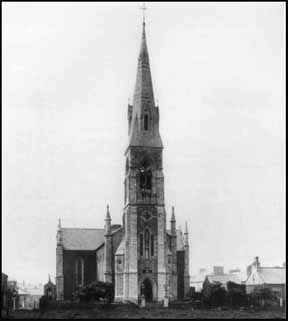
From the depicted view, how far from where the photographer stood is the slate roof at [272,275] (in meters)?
85.2

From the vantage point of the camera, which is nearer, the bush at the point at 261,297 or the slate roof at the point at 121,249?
the bush at the point at 261,297

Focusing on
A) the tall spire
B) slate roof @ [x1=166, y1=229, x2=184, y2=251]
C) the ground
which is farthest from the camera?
slate roof @ [x1=166, y1=229, x2=184, y2=251]

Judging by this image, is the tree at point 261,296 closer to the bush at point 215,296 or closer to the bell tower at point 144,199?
the bush at point 215,296

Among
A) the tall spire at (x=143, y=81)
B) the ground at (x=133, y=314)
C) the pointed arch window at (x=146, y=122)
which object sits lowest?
the ground at (x=133, y=314)

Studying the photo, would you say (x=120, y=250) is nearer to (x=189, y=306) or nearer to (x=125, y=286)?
(x=125, y=286)

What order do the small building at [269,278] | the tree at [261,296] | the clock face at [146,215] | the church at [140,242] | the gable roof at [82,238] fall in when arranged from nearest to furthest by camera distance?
the tree at [261,296]
the church at [140,242]
the clock face at [146,215]
the gable roof at [82,238]
the small building at [269,278]

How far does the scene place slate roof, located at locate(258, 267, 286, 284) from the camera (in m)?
85.2

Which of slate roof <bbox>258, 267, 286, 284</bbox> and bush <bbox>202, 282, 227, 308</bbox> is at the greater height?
bush <bbox>202, 282, 227, 308</bbox>

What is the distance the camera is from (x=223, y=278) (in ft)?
355

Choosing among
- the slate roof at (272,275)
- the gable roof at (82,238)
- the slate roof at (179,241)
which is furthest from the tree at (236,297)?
the slate roof at (272,275)

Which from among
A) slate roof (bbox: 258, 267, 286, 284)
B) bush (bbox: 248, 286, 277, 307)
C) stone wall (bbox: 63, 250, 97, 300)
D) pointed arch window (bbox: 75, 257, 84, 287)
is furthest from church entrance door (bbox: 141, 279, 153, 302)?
slate roof (bbox: 258, 267, 286, 284)

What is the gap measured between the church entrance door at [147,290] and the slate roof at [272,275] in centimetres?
2954

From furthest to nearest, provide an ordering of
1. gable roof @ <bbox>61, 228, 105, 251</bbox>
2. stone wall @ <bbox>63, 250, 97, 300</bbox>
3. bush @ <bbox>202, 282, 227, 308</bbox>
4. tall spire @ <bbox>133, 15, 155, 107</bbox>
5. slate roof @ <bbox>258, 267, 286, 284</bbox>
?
slate roof @ <bbox>258, 267, 286, 284</bbox>
gable roof @ <bbox>61, 228, 105, 251</bbox>
stone wall @ <bbox>63, 250, 97, 300</bbox>
tall spire @ <bbox>133, 15, 155, 107</bbox>
bush @ <bbox>202, 282, 227, 308</bbox>

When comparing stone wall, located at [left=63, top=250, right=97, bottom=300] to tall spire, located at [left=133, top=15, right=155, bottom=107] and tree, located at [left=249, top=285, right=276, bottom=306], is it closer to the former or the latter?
tree, located at [left=249, top=285, right=276, bottom=306]
